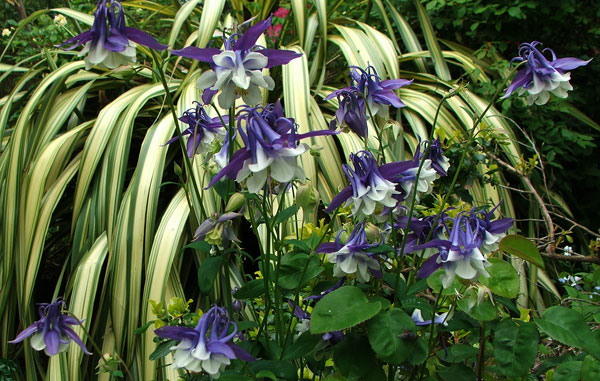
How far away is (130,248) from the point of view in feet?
4.03

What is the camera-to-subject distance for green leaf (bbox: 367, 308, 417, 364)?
0.52 metres

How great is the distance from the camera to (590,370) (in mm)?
537

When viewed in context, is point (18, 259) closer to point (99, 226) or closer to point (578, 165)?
point (99, 226)

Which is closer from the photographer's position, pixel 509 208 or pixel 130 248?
pixel 130 248

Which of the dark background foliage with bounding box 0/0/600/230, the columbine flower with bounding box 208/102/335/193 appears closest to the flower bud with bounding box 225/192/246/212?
the columbine flower with bounding box 208/102/335/193

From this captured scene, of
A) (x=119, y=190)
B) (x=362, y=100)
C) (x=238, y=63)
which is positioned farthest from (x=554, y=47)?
(x=238, y=63)

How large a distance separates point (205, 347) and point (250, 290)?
14 cm

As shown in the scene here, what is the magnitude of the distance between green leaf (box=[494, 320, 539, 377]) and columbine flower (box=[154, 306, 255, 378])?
25 cm

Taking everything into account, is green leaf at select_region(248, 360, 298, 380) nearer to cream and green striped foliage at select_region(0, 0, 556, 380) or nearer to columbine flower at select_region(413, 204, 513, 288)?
columbine flower at select_region(413, 204, 513, 288)

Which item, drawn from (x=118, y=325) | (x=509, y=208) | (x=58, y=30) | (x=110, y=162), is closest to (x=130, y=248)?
(x=118, y=325)

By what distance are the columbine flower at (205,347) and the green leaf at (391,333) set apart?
12cm

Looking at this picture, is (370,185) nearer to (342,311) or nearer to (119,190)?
(342,311)

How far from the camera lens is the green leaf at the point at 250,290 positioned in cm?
61

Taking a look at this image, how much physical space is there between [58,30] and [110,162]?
1198 millimetres
